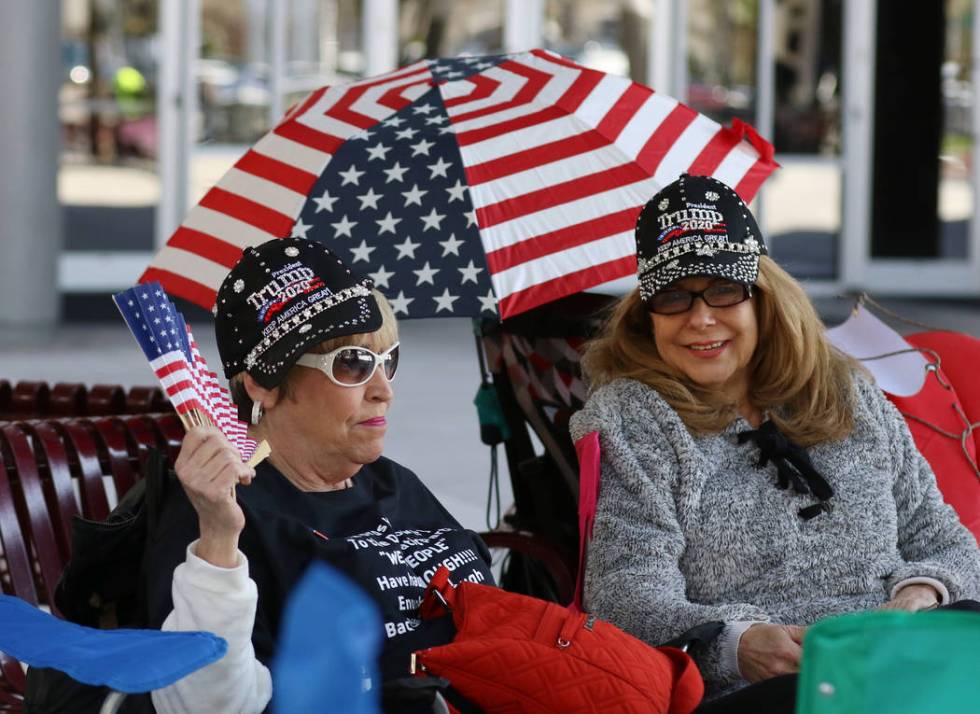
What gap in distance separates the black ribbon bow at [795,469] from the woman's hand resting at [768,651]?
31cm

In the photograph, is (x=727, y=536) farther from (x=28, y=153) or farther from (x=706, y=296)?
(x=28, y=153)

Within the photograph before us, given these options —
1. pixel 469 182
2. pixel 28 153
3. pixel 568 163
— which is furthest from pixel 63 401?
pixel 28 153

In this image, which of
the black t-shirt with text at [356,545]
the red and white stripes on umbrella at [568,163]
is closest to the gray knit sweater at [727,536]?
the black t-shirt with text at [356,545]

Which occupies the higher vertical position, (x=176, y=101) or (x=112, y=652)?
(x=176, y=101)

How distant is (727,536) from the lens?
9.53ft

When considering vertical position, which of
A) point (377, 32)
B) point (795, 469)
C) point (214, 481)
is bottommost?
point (795, 469)

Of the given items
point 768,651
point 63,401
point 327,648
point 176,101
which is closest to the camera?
point 327,648

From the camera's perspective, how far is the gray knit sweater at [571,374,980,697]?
284 cm

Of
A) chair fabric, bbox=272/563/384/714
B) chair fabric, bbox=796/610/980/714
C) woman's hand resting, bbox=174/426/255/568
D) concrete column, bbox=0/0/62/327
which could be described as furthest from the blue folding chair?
concrete column, bbox=0/0/62/327

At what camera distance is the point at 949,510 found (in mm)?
3117

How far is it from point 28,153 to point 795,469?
8.31 m

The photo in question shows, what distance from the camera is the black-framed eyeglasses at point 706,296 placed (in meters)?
3.03

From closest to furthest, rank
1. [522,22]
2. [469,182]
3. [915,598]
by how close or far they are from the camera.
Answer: [915,598] → [469,182] → [522,22]

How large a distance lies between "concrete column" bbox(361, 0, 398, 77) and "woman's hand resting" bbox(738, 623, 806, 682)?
32.0 feet
